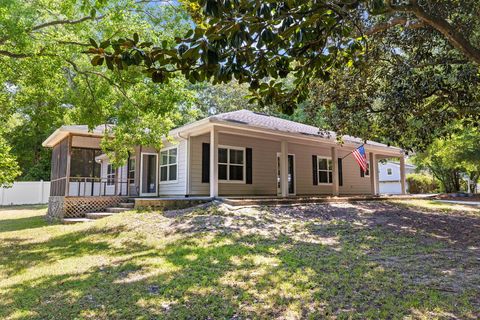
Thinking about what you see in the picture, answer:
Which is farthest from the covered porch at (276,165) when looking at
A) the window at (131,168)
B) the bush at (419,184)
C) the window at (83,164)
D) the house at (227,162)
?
the bush at (419,184)

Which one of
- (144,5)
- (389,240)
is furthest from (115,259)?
(144,5)

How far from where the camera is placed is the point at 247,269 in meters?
4.85

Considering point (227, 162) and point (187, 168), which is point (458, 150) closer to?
point (227, 162)

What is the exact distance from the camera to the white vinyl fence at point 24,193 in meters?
23.0

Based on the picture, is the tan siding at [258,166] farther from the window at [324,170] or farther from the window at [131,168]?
the window at [131,168]

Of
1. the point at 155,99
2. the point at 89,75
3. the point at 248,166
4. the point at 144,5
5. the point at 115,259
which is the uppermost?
the point at 144,5

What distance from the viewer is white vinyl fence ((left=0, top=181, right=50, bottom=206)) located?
2298 cm

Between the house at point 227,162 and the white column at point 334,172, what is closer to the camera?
the house at point 227,162

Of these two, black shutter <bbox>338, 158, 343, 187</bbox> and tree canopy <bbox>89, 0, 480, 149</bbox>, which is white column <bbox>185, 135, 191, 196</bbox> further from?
black shutter <bbox>338, 158, 343, 187</bbox>

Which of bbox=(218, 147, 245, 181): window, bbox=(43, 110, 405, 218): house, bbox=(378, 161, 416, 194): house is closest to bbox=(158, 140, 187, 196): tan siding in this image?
bbox=(43, 110, 405, 218): house

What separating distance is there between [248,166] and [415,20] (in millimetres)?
8756

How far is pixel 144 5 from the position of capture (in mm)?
10195

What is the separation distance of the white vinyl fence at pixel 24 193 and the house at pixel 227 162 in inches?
405

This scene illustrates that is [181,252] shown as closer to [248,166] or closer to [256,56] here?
[256,56]
